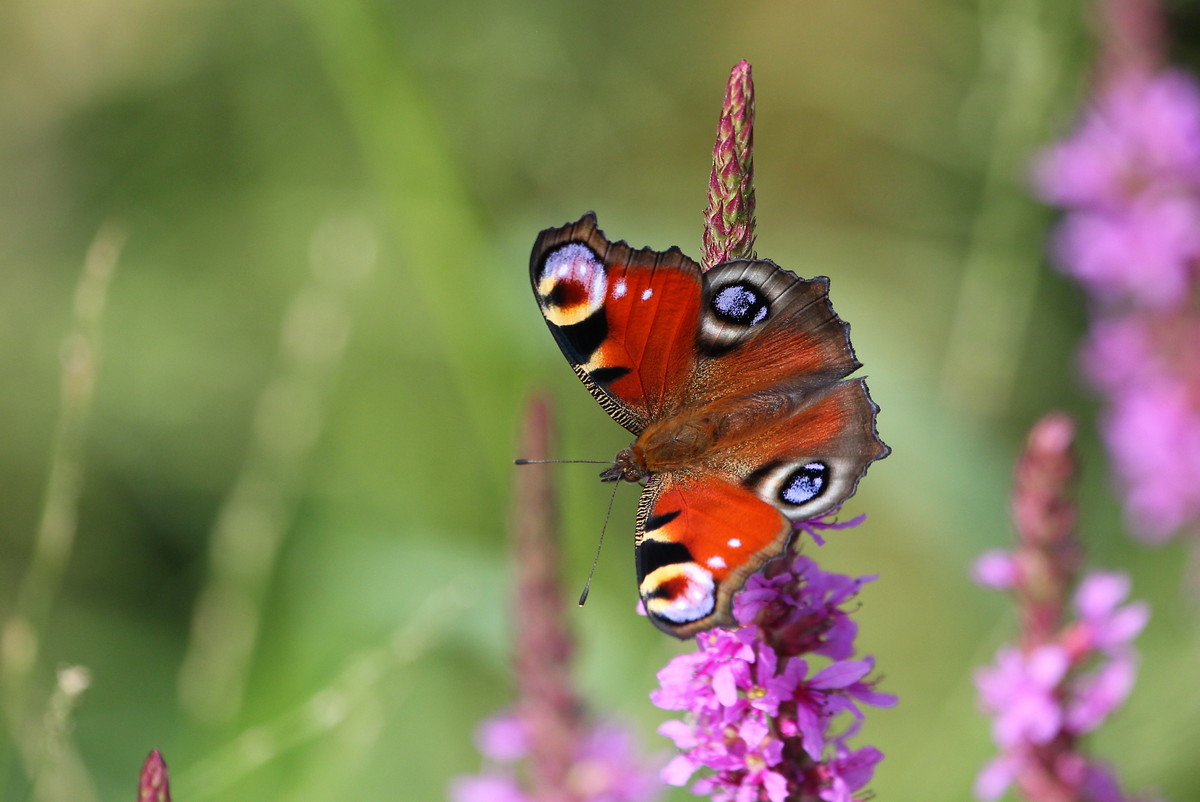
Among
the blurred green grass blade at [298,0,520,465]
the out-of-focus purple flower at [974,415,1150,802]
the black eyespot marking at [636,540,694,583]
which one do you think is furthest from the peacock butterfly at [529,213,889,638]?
the blurred green grass blade at [298,0,520,465]

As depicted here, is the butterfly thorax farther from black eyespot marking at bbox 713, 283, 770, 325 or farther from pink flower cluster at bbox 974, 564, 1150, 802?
pink flower cluster at bbox 974, 564, 1150, 802

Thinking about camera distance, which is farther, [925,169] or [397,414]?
[925,169]

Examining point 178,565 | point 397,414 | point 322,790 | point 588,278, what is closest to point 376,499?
point 397,414

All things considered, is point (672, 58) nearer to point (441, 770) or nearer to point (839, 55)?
point (839, 55)

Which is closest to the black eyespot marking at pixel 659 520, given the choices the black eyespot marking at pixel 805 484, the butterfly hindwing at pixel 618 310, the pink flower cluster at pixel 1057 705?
the black eyespot marking at pixel 805 484

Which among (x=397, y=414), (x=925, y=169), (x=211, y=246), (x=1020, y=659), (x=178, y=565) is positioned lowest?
(x=1020, y=659)

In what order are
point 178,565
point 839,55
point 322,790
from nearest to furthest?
point 322,790 < point 178,565 < point 839,55
